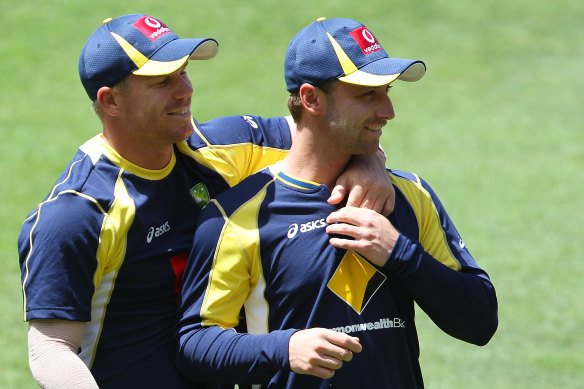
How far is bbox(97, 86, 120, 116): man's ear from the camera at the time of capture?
12.1 ft

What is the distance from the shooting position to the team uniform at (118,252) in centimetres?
330

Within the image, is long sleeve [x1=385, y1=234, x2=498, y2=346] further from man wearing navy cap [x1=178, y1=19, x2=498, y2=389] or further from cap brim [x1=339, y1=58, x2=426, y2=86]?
cap brim [x1=339, y1=58, x2=426, y2=86]

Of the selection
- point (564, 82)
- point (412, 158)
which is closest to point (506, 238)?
point (412, 158)

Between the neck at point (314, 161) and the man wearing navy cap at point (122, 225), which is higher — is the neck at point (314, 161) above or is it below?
above

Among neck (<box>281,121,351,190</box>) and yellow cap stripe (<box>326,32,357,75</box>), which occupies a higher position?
yellow cap stripe (<box>326,32,357,75</box>)

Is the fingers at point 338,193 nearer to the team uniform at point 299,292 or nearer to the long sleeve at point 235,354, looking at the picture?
the team uniform at point 299,292

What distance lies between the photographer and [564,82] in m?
12.5

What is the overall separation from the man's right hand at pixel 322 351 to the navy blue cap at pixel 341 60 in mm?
884

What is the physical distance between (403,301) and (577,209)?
681 cm

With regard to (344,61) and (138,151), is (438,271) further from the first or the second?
(138,151)

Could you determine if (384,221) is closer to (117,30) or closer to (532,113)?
(117,30)

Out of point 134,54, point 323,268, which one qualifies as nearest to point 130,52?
point 134,54

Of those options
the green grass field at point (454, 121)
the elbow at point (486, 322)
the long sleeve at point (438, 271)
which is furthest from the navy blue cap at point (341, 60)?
the green grass field at point (454, 121)

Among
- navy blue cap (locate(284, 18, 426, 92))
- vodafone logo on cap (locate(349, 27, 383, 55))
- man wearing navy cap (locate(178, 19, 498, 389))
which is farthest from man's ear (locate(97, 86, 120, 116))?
vodafone logo on cap (locate(349, 27, 383, 55))
